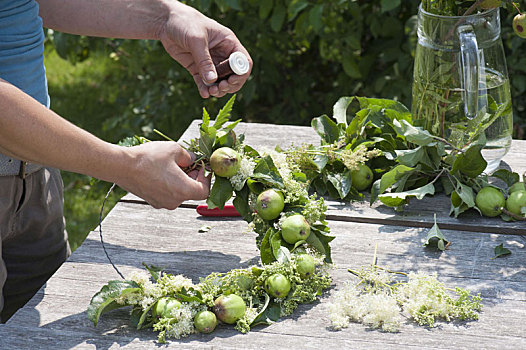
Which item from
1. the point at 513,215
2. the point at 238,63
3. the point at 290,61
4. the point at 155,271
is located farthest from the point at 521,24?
the point at 290,61

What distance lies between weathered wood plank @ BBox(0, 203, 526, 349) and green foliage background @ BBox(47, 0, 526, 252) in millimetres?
1324

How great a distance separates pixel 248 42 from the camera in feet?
10.7

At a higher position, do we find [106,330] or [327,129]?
[327,129]

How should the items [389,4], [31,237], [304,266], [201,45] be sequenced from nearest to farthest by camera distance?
[304,266] → [201,45] → [31,237] → [389,4]

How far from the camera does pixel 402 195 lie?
1.57 metres

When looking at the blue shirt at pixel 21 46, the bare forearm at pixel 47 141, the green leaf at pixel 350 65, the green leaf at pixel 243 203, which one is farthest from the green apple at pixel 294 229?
the green leaf at pixel 350 65

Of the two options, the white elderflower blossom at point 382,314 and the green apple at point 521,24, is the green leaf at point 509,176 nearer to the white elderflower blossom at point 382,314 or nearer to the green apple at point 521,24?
the green apple at point 521,24

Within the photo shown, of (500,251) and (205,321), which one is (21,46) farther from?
(500,251)

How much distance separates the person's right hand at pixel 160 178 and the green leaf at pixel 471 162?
613 millimetres

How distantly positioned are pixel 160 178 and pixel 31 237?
1.96 feet

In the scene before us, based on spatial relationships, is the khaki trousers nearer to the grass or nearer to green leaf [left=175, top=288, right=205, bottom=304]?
green leaf [left=175, top=288, right=205, bottom=304]

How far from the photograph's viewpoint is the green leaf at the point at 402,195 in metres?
1.57

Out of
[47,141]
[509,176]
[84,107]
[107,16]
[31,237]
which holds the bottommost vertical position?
[84,107]

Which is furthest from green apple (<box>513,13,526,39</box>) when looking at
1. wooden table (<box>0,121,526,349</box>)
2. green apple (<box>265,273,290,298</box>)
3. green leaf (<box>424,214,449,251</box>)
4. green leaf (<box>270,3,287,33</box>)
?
green leaf (<box>270,3,287,33</box>)
